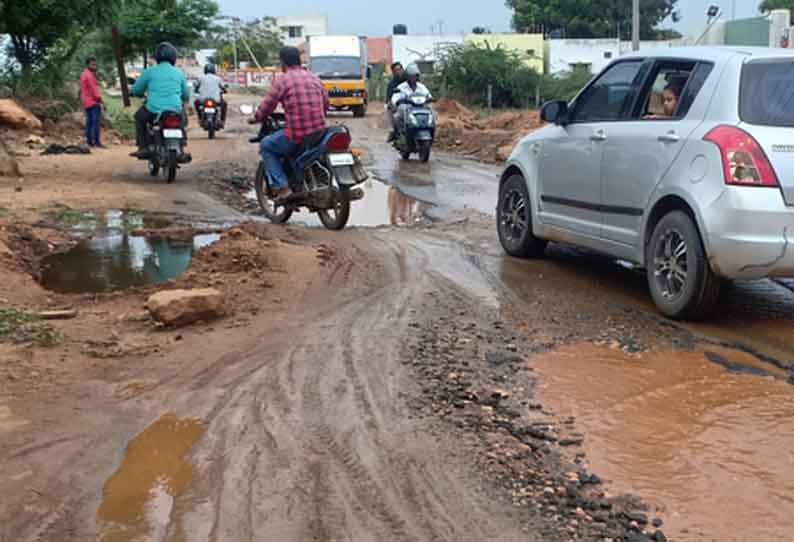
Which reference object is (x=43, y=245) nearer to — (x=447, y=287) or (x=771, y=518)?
(x=447, y=287)

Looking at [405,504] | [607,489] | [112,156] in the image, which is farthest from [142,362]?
[112,156]

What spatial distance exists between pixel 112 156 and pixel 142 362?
45.2 feet

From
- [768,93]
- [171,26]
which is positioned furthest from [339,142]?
[171,26]

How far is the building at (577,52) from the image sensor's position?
57.2 meters

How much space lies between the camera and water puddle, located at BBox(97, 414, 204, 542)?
3398 millimetres

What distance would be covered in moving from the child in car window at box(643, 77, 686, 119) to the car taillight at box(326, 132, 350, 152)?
12.8 feet

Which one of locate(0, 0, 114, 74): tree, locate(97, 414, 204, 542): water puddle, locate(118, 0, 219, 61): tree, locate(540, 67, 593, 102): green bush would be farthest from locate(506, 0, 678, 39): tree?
locate(97, 414, 204, 542): water puddle

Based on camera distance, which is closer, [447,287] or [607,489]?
[607,489]

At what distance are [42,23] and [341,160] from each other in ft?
47.5

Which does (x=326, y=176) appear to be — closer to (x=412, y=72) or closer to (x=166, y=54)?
(x=166, y=54)

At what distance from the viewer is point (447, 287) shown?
704 cm

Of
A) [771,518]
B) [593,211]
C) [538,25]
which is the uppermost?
[538,25]

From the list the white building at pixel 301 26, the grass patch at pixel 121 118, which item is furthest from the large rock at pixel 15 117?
the white building at pixel 301 26

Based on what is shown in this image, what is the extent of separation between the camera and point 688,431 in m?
4.29
